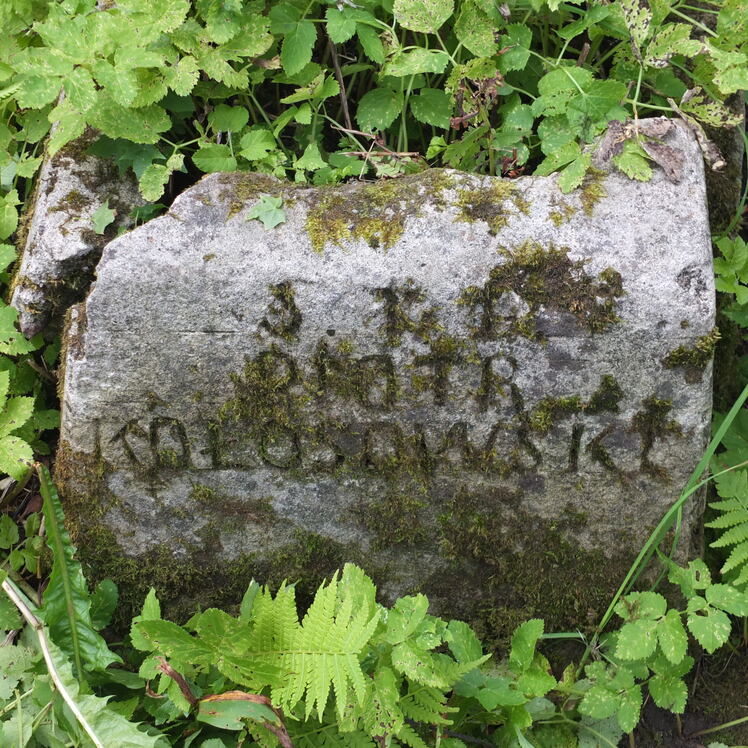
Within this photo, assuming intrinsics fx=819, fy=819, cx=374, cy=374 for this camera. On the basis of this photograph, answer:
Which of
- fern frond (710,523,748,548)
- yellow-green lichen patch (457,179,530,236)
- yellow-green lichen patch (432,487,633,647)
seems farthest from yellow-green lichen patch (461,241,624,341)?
fern frond (710,523,748,548)

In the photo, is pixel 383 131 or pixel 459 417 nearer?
pixel 459 417

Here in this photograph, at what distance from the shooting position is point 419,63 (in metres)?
2.57

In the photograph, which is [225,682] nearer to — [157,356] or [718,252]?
[157,356]

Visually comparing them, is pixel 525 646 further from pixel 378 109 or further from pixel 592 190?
pixel 378 109

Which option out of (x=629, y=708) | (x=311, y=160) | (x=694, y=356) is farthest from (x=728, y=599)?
(x=311, y=160)

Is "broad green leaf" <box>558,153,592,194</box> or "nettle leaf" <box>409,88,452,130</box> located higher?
"nettle leaf" <box>409,88,452,130</box>

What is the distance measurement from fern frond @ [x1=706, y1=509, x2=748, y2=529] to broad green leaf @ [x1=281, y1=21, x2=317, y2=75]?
78.0 inches

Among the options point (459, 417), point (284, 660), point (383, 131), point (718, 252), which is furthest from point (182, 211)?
point (718, 252)

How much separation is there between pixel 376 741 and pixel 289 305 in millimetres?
1258

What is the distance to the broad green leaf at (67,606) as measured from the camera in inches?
94.2

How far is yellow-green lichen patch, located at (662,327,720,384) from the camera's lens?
2342 mm

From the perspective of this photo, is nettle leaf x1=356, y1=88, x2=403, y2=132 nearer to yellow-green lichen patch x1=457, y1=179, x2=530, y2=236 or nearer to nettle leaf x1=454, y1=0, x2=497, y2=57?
nettle leaf x1=454, y1=0, x2=497, y2=57

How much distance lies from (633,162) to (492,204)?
1.38ft

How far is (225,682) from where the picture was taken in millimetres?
2355
